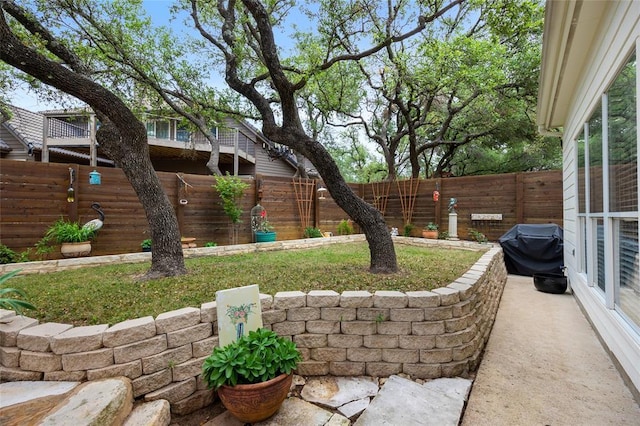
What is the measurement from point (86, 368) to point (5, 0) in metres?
4.30

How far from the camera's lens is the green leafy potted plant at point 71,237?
414 centimetres

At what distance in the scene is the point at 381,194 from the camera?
872 centimetres

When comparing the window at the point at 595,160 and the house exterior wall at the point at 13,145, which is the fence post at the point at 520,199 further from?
the house exterior wall at the point at 13,145

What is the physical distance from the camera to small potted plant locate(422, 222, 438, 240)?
282 inches

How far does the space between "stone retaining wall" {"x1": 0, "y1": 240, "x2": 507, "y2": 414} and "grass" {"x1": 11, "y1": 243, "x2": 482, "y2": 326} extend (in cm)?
Result: 24

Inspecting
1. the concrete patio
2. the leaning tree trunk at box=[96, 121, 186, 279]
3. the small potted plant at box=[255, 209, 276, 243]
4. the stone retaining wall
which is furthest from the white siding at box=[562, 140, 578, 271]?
the small potted plant at box=[255, 209, 276, 243]

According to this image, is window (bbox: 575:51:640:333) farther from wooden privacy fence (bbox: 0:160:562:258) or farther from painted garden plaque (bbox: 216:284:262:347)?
wooden privacy fence (bbox: 0:160:562:258)

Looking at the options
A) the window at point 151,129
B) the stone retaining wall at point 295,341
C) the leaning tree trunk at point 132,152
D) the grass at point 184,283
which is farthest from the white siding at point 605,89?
the window at point 151,129

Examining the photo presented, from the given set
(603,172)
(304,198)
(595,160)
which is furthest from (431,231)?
(603,172)

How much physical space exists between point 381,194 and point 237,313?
7.23 m

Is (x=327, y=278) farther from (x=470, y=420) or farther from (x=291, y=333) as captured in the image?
(x=470, y=420)

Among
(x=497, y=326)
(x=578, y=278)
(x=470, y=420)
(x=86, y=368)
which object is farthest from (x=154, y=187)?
(x=578, y=278)

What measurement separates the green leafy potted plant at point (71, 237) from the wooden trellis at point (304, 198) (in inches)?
174

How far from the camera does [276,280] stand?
2.94m
